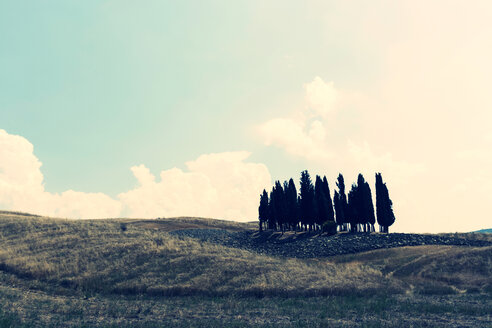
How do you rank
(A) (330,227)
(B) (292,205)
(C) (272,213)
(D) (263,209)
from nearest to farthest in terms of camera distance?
(A) (330,227) < (B) (292,205) < (C) (272,213) < (D) (263,209)

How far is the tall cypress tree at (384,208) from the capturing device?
63.2 m

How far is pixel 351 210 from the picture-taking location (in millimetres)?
67938

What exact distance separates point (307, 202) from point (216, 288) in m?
48.1

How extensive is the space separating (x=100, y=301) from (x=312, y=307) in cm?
1376

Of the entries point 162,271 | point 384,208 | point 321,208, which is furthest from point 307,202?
point 162,271

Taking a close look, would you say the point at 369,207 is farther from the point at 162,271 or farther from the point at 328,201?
the point at 162,271

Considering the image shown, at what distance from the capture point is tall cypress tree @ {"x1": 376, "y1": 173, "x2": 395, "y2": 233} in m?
63.2

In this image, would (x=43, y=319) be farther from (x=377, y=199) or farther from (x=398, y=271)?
(x=377, y=199)

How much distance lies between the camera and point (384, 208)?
210 feet

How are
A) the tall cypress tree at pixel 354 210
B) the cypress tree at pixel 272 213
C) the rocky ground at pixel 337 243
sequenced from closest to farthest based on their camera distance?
the rocky ground at pixel 337 243
the tall cypress tree at pixel 354 210
the cypress tree at pixel 272 213

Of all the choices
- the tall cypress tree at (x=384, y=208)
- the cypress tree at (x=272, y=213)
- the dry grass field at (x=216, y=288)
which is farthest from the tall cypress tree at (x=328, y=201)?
the dry grass field at (x=216, y=288)

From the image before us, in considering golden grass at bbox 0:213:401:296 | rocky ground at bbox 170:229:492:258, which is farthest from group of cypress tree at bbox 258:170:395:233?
golden grass at bbox 0:213:401:296

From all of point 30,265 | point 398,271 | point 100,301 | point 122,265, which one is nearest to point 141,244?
point 122,265

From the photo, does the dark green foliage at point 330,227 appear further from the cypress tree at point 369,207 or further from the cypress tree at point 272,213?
the cypress tree at point 272,213
